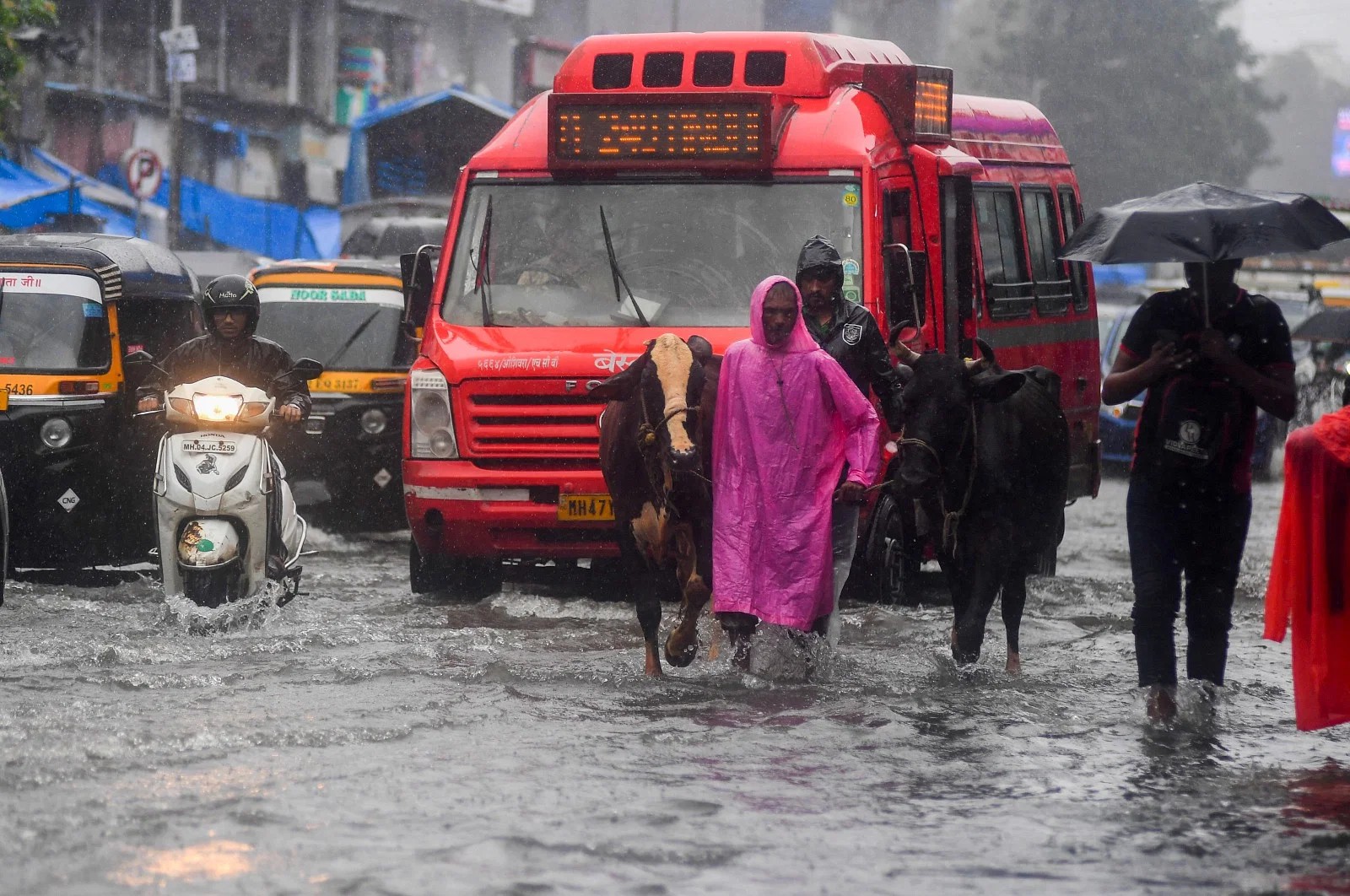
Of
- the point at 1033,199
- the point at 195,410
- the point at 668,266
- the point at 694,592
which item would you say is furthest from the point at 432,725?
the point at 1033,199

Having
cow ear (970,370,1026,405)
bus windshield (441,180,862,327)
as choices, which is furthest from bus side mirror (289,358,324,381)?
cow ear (970,370,1026,405)

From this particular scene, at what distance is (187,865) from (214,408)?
4.76 metres

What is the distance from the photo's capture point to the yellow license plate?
1091cm

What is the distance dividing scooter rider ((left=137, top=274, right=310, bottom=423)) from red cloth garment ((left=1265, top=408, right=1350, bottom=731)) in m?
4.77

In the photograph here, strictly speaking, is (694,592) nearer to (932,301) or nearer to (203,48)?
(932,301)

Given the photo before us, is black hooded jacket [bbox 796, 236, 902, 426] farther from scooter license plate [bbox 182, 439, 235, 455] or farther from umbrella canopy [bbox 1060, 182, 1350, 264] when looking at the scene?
scooter license plate [bbox 182, 439, 235, 455]

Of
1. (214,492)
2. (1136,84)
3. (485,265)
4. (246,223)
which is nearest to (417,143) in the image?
(246,223)

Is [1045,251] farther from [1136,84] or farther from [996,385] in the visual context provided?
[1136,84]

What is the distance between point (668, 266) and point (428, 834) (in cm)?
557

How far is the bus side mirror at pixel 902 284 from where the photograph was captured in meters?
10.9

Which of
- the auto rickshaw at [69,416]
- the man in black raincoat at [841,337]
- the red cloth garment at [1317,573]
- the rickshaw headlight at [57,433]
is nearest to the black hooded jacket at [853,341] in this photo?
the man in black raincoat at [841,337]

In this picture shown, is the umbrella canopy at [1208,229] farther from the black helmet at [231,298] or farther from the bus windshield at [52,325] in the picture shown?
the bus windshield at [52,325]

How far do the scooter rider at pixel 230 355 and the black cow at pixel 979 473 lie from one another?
314 cm

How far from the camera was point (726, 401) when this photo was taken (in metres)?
8.92
